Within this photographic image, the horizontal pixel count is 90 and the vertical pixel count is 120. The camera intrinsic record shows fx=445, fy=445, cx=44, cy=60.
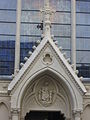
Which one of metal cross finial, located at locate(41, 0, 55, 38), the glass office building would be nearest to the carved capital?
the glass office building

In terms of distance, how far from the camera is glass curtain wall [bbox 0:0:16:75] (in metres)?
27.9

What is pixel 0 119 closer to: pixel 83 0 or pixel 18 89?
pixel 18 89

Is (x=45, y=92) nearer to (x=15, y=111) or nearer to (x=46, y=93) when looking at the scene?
(x=46, y=93)

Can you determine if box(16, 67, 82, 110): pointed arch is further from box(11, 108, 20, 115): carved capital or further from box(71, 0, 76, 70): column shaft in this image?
box(71, 0, 76, 70): column shaft

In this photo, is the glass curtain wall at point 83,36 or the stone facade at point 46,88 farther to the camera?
the glass curtain wall at point 83,36

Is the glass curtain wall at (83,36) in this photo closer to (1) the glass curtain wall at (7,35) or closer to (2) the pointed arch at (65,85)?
(2) the pointed arch at (65,85)

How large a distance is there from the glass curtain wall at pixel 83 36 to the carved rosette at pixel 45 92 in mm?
2687

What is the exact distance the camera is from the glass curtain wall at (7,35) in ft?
91.5

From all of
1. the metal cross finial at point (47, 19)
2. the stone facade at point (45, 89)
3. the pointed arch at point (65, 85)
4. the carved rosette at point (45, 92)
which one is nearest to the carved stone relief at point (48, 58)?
the stone facade at point (45, 89)

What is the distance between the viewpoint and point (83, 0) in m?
29.7

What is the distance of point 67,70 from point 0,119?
4826 mm

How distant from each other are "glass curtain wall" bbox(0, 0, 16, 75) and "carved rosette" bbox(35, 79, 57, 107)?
247 cm

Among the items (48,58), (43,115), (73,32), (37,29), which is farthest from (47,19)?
(43,115)

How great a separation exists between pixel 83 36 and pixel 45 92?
16.5 ft
